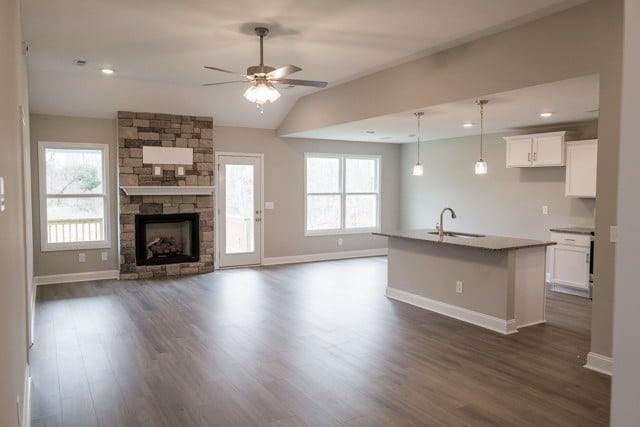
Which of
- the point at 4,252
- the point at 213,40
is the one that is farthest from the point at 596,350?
the point at 213,40

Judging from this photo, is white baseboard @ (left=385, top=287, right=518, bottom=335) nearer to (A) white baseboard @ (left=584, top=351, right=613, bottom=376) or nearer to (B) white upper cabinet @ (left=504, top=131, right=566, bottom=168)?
(A) white baseboard @ (left=584, top=351, right=613, bottom=376)

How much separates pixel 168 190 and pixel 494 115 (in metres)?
5.01

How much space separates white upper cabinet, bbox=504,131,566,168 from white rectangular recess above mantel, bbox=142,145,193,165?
5.13m

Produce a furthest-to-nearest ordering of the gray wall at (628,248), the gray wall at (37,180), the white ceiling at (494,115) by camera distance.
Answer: the gray wall at (37,180)
the white ceiling at (494,115)
the gray wall at (628,248)

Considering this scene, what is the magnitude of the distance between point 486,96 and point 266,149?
16.0ft

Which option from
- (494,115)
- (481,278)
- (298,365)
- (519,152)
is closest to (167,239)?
(298,365)

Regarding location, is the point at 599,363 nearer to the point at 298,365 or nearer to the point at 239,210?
the point at 298,365

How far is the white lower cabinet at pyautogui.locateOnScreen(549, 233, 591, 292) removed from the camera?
6.37m

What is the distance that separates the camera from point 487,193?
8336 mm

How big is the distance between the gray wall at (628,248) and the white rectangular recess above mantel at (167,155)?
6985 millimetres

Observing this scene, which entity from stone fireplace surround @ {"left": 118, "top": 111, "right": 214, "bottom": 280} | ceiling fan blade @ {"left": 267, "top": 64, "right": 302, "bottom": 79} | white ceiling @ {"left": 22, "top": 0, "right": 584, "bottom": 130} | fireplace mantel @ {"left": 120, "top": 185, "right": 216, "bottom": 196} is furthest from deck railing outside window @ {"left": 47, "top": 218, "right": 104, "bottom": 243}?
ceiling fan blade @ {"left": 267, "top": 64, "right": 302, "bottom": 79}

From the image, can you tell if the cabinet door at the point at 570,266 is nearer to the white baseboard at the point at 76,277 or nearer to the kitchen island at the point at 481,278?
the kitchen island at the point at 481,278

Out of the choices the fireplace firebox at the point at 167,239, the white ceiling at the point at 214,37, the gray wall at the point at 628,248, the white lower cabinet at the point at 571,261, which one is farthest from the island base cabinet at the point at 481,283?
the fireplace firebox at the point at 167,239

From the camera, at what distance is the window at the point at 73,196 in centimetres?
714
